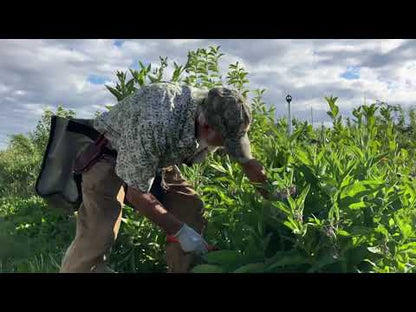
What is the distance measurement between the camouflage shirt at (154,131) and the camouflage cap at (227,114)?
0.50 ft

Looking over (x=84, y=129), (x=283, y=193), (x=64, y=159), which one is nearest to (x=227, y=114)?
(x=283, y=193)

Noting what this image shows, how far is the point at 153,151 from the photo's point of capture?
9.20 ft

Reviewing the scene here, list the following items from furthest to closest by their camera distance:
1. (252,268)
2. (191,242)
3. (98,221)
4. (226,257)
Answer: (98,221) < (191,242) < (226,257) < (252,268)

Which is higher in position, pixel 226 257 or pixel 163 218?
pixel 163 218

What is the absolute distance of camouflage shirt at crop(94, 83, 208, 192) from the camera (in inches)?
110

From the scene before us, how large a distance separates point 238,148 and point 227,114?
0.86ft

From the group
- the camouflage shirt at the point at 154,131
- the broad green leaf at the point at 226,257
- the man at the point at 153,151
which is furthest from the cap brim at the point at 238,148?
the broad green leaf at the point at 226,257

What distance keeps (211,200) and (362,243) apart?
1636 mm

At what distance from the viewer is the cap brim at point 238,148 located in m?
2.80

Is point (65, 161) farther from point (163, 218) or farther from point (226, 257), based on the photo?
point (226, 257)

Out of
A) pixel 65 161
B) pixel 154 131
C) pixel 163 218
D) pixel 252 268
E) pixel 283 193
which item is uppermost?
pixel 154 131

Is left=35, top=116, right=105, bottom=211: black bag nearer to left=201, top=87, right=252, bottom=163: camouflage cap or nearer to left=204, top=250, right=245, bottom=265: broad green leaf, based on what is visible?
left=201, top=87, right=252, bottom=163: camouflage cap

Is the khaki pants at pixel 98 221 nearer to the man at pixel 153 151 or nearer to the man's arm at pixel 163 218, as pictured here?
the man at pixel 153 151

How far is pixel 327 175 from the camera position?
7.59 feet
